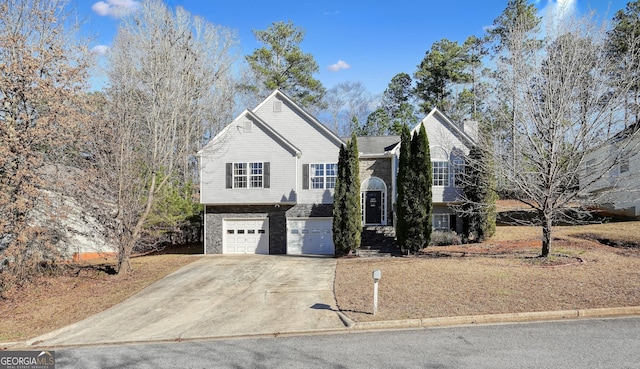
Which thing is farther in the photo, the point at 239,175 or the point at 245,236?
the point at 245,236

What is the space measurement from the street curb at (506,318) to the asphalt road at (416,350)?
0.26 m

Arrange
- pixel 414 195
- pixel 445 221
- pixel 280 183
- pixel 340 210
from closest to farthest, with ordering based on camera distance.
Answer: pixel 414 195 → pixel 340 210 → pixel 280 183 → pixel 445 221

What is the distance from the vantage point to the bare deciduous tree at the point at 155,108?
50.1ft

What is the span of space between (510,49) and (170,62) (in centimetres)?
1723

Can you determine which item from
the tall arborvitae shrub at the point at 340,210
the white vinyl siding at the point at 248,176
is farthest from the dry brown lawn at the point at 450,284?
the white vinyl siding at the point at 248,176

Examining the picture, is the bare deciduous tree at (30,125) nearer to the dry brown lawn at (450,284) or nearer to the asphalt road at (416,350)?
the dry brown lawn at (450,284)

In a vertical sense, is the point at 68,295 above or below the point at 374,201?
below

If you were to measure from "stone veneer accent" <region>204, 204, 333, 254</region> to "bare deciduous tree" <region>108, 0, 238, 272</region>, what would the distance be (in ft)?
6.14

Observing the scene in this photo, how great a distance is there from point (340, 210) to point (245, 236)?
5.43 m

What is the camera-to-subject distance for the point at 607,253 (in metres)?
13.5

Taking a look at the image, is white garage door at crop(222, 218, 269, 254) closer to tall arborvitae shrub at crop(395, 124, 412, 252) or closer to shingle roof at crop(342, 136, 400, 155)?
shingle roof at crop(342, 136, 400, 155)

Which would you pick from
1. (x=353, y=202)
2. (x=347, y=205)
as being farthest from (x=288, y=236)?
(x=353, y=202)

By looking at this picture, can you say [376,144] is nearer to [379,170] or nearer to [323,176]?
[379,170]

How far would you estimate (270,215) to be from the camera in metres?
20.3
